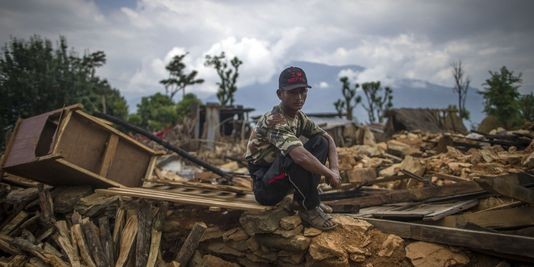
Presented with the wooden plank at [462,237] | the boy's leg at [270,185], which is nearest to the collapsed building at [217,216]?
the wooden plank at [462,237]

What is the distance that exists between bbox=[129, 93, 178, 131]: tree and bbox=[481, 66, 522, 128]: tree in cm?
2071

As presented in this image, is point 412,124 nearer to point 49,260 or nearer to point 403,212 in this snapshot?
point 403,212

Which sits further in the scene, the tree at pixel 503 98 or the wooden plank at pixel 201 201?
the tree at pixel 503 98

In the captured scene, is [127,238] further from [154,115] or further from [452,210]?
[154,115]

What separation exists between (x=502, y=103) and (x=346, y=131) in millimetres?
7715

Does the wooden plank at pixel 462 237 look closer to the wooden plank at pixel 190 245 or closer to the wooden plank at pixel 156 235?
the wooden plank at pixel 190 245

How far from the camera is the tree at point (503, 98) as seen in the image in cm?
1531

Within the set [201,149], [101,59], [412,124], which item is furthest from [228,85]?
[412,124]

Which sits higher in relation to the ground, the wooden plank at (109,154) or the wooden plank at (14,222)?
the wooden plank at (109,154)

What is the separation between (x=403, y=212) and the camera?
3682mm

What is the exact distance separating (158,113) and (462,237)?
26.9 meters

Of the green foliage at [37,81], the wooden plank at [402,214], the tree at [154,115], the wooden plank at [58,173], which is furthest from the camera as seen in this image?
the tree at [154,115]

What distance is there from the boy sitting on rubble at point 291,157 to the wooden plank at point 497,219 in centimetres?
121

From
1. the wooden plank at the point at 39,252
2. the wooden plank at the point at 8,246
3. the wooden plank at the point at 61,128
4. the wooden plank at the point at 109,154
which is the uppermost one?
Result: the wooden plank at the point at 61,128
